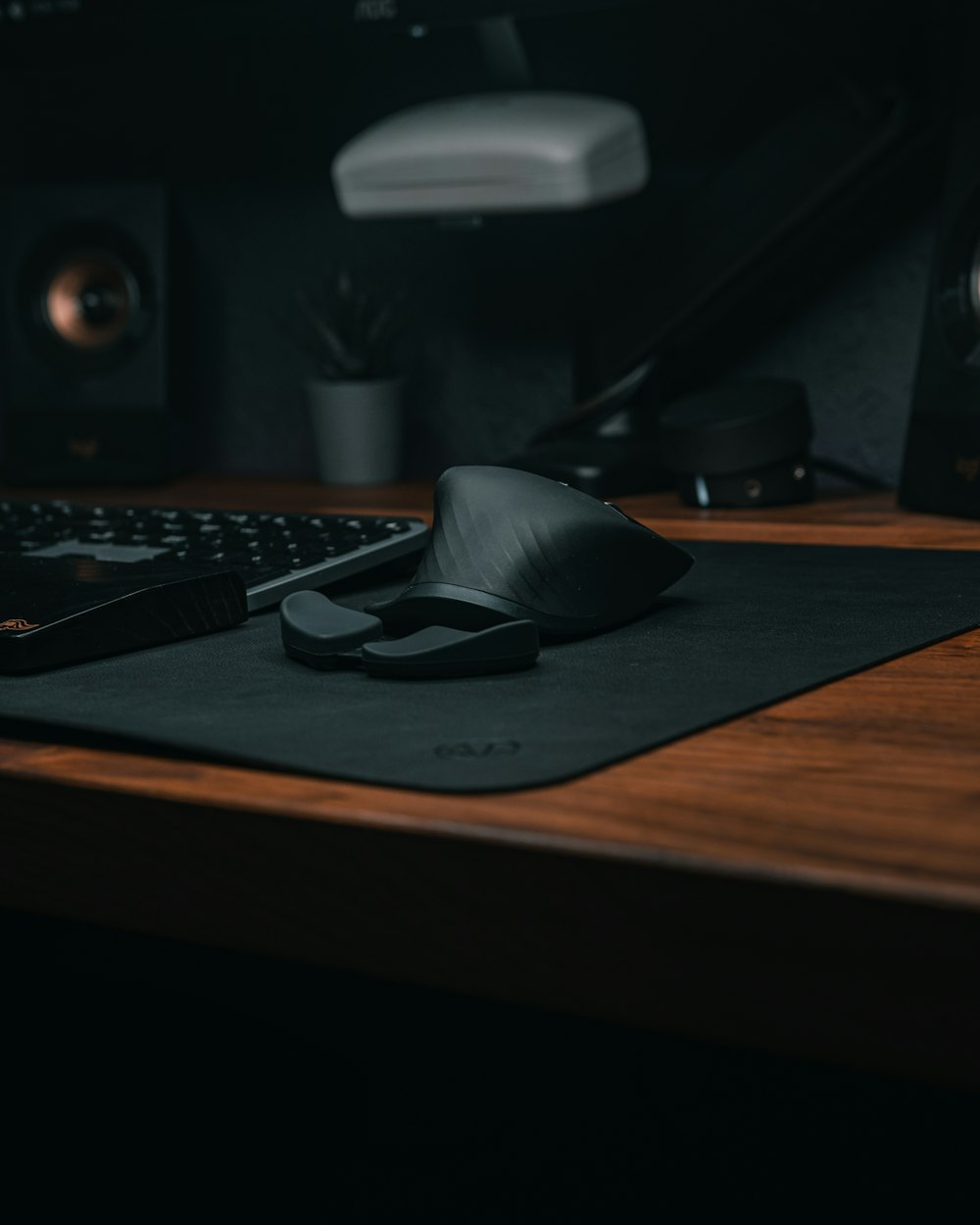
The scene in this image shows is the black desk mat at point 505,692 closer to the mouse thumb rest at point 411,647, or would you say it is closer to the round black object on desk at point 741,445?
the mouse thumb rest at point 411,647

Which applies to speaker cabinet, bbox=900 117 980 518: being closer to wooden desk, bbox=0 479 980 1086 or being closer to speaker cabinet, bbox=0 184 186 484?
wooden desk, bbox=0 479 980 1086

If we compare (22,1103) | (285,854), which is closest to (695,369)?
(22,1103)

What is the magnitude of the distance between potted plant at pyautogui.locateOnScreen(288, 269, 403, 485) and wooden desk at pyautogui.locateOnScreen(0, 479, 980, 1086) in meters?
0.77

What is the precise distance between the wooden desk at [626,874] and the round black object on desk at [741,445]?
48 centimetres

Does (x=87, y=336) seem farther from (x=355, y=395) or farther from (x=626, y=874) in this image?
(x=626, y=874)

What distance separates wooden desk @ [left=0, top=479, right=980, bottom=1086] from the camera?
0.93 feet

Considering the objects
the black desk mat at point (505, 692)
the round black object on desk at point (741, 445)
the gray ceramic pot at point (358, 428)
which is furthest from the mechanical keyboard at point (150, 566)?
the gray ceramic pot at point (358, 428)

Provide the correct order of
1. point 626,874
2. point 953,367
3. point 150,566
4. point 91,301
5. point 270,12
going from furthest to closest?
point 91,301 < point 270,12 < point 953,367 < point 150,566 < point 626,874

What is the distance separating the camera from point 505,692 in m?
0.45

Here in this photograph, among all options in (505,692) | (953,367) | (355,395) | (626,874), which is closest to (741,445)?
(953,367)

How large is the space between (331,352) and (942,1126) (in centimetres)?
71

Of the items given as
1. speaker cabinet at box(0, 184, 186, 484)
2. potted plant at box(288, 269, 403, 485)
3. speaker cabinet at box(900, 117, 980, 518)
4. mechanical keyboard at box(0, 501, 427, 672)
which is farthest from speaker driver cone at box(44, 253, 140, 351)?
speaker cabinet at box(900, 117, 980, 518)

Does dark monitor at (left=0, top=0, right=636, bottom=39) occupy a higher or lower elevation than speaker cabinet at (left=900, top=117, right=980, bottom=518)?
higher

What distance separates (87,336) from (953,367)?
74cm
